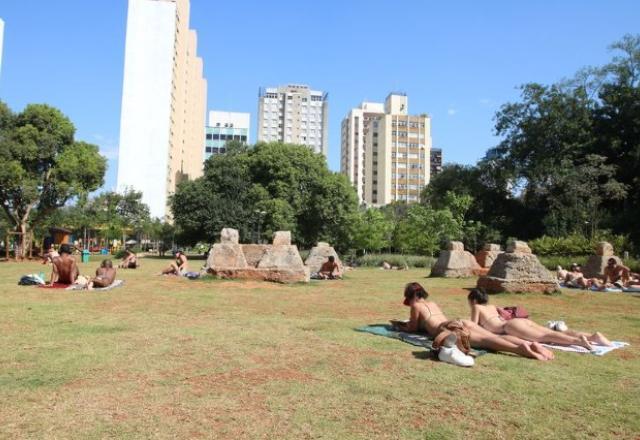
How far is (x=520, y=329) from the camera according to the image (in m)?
6.34

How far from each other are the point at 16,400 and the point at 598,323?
8.70 meters

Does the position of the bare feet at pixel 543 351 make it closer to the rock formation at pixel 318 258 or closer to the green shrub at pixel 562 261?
the rock formation at pixel 318 258

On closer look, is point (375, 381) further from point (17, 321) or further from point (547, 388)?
point (17, 321)

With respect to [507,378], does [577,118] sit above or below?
above

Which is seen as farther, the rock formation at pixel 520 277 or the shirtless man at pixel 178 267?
the shirtless man at pixel 178 267

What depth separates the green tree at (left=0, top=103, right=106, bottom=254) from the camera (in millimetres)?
27328

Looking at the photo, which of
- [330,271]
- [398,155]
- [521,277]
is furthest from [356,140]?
[521,277]

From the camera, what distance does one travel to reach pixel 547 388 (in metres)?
4.54

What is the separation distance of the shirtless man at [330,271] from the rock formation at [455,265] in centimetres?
449

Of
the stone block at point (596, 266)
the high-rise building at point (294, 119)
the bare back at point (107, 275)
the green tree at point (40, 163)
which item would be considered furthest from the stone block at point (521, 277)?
the high-rise building at point (294, 119)

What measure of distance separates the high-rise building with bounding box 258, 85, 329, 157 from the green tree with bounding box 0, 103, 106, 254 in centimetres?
9143

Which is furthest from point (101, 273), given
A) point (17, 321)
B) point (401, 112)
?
point (401, 112)

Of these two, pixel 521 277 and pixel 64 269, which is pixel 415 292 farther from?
pixel 64 269

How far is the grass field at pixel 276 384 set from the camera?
Answer: 11.7 feet
